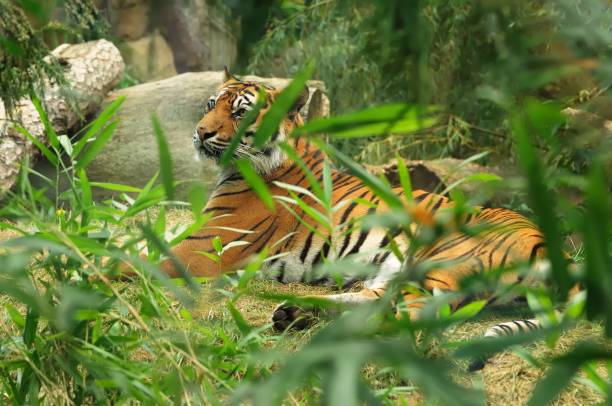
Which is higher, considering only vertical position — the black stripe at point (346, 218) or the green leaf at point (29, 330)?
the green leaf at point (29, 330)

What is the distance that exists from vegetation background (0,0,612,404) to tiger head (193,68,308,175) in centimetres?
70

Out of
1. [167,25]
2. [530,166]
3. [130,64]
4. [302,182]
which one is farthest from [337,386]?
[130,64]

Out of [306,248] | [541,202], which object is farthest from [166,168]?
[306,248]

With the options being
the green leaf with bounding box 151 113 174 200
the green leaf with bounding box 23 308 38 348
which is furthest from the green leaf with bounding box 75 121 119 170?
the green leaf with bounding box 151 113 174 200

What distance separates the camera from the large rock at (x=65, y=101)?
508 centimetres

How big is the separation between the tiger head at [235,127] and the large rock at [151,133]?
1.87 metres

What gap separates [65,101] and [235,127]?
5.30ft

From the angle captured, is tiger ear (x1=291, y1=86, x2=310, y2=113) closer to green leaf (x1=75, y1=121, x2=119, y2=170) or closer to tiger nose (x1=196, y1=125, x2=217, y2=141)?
tiger nose (x1=196, y1=125, x2=217, y2=141)

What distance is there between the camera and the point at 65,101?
5.14 m

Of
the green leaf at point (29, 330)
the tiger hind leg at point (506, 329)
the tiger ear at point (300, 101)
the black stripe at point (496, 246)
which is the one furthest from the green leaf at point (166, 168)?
the tiger ear at point (300, 101)

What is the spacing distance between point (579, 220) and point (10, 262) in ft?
2.86

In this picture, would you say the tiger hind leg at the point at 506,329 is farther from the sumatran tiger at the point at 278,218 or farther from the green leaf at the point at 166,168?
the green leaf at the point at 166,168

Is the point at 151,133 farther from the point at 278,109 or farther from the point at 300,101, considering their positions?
the point at 278,109

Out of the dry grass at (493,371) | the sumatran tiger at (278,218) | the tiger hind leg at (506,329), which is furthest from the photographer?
the sumatran tiger at (278,218)
